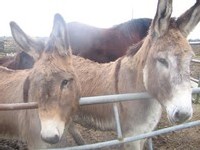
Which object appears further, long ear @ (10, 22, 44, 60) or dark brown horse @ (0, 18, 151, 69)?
dark brown horse @ (0, 18, 151, 69)

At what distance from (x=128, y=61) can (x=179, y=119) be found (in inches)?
49.2

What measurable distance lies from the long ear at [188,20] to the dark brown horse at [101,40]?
9.72ft

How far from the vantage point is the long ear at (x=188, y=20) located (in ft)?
10.1

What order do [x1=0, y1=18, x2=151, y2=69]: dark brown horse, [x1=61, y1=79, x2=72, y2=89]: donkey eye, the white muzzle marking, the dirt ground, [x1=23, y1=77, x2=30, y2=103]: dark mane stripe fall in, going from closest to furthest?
the white muzzle marking, [x1=61, y1=79, x2=72, y2=89]: donkey eye, [x1=23, y1=77, x2=30, y2=103]: dark mane stripe, the dirt ground, [x1=0, y1=18, x2=151, y2=69]: dark brown horse

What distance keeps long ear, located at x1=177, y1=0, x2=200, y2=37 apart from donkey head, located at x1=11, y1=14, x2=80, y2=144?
1080 mm

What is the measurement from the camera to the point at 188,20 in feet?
10.2

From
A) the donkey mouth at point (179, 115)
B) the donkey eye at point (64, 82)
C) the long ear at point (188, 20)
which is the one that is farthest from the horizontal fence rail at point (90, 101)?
the long ear at point (188, 20)

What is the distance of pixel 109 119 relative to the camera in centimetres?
393

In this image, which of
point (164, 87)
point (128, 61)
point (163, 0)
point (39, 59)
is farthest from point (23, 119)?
point (163, 0)

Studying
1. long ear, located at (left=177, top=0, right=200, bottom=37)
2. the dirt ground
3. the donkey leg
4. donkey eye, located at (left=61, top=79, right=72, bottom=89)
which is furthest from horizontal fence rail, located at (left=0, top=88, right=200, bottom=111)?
the dirt ground

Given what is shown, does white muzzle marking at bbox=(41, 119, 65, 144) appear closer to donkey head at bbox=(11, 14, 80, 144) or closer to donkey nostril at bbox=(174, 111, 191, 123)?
donkey head at bbox=(11, 14, 80, 144)

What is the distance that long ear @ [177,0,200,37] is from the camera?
3.08m

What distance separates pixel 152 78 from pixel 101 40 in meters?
3.30

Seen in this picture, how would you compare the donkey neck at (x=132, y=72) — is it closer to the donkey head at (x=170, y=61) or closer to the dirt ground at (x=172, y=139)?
the donkey head at (x=170, y=61)
